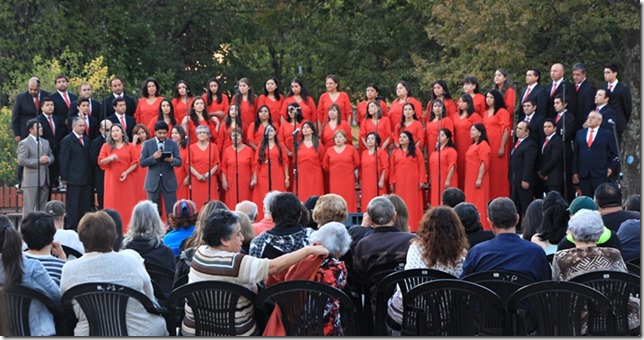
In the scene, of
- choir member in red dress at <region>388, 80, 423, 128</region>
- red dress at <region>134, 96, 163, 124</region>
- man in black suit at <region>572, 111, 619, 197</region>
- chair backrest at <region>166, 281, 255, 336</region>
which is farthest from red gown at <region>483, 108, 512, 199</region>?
chair backrest at <region>166, 281, 255, 336</region>

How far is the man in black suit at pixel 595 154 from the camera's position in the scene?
1634cm

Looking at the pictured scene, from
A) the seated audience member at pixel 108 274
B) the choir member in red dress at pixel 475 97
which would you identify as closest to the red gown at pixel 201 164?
the choir member in red dress at pixel 475 97

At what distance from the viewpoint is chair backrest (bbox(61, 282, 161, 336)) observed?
731 cm

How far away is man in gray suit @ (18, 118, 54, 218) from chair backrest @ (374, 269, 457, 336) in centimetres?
992

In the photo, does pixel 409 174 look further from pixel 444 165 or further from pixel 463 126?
pixel 463 126

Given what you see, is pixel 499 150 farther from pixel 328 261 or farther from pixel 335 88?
pixel 328 261

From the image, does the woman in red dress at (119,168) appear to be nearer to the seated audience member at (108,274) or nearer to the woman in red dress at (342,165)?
the woman in red dress at (342,165)

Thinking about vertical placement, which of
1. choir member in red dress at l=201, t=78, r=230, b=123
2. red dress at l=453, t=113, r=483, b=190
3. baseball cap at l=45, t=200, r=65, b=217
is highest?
choir member in red dress at l=201, t=78, r=230, b=123

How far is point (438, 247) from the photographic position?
8.22 meters

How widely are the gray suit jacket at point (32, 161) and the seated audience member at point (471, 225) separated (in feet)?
31.5

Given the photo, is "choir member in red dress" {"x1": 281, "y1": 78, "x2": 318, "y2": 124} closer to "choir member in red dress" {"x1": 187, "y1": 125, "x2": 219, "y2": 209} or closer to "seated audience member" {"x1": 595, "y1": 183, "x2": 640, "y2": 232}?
"choir member in red dress" {"x1": 187, "y1": 125, "x2": 219, "y2": 209}

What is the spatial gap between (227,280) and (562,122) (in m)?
10.2

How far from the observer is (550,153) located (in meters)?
16.9

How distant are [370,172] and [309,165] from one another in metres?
0.91
